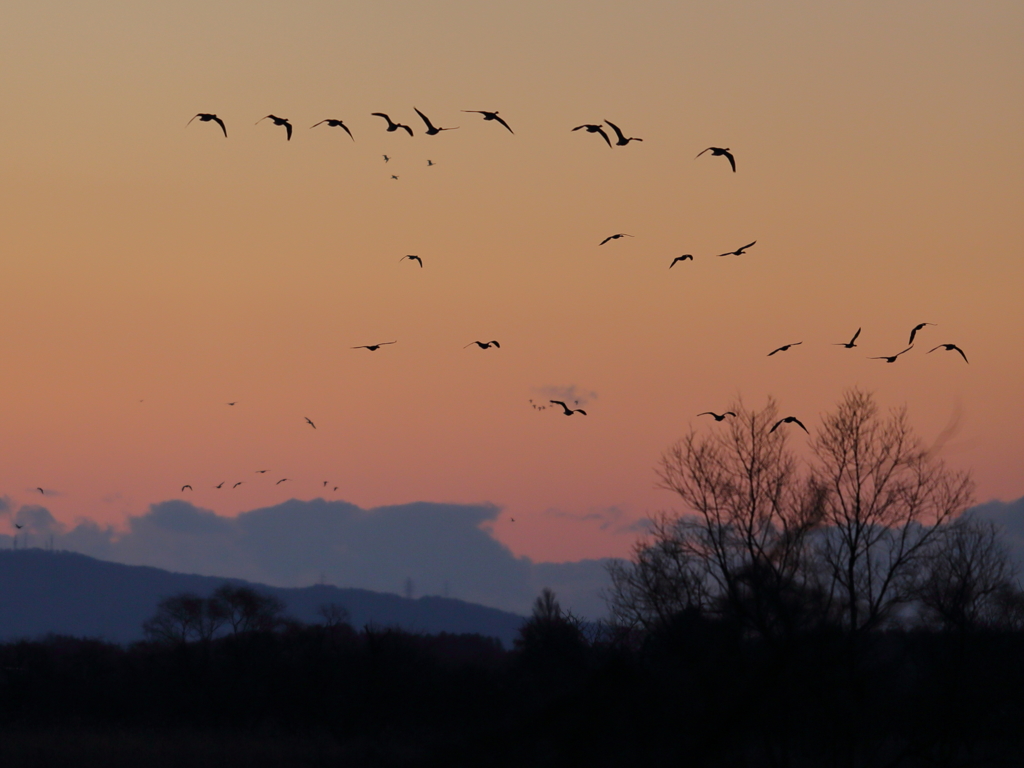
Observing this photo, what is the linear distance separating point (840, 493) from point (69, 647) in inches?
2123

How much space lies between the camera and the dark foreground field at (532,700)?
466 cm

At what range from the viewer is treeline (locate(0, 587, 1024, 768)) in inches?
196

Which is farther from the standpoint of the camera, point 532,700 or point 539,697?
point 532,700

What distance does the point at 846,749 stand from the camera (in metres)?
26.8

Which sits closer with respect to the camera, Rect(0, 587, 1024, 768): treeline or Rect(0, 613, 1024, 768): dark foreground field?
Rect(0, 613, 1024, 768): dark foreground field

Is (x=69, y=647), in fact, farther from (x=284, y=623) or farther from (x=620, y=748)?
(x=620, y=748)

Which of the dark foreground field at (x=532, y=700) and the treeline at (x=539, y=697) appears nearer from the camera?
the dark foreground field at (x=532, y=700)

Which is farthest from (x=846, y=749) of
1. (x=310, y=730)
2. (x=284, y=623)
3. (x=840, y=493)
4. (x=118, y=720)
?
(x=284, y=623)

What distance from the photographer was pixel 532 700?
37.0m

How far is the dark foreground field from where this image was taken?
466 centimetres

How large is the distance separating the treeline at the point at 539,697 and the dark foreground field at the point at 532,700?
0.15ft

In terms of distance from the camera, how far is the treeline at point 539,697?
16.3ft

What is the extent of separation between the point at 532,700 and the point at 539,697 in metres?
0.88

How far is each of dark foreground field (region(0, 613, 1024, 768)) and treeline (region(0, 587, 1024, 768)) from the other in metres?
0.05
